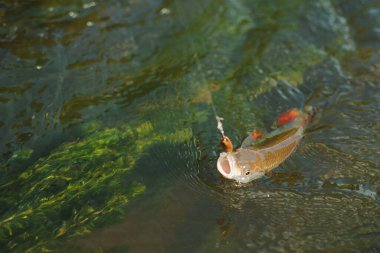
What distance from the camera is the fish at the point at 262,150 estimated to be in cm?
453

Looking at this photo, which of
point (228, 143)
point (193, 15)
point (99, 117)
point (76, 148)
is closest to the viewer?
point (228, 143)

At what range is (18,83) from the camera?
6.08 m

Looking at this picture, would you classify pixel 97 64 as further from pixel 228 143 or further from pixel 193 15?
pixel 228 143

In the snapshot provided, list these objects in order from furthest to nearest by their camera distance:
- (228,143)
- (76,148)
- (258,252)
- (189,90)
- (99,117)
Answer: (189,90), (99,117), (76,148), (228,143), (258,252)

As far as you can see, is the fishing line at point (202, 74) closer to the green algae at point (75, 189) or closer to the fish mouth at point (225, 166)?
the green algae at point (75, 189)

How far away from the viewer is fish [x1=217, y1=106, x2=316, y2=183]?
453cm

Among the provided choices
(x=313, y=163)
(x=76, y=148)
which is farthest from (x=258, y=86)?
(x=76, y=148)

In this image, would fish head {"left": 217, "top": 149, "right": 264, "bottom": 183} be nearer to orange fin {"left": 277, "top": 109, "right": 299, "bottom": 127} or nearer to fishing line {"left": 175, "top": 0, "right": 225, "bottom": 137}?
fishing line {"left": 175, "top": 0, "right": 225, "bottom": 137}

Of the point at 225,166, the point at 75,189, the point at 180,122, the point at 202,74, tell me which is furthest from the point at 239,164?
the point at 202,74

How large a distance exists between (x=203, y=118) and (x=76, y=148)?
1452mm

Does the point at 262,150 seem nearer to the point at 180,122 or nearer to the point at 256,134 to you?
the point at 256,134

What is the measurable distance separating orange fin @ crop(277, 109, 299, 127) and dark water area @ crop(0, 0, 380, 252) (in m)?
0.11

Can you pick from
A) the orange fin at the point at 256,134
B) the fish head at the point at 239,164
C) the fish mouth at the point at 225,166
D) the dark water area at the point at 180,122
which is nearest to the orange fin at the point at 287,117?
the dark water area at the point at 180,122

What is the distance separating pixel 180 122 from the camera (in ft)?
18.7
